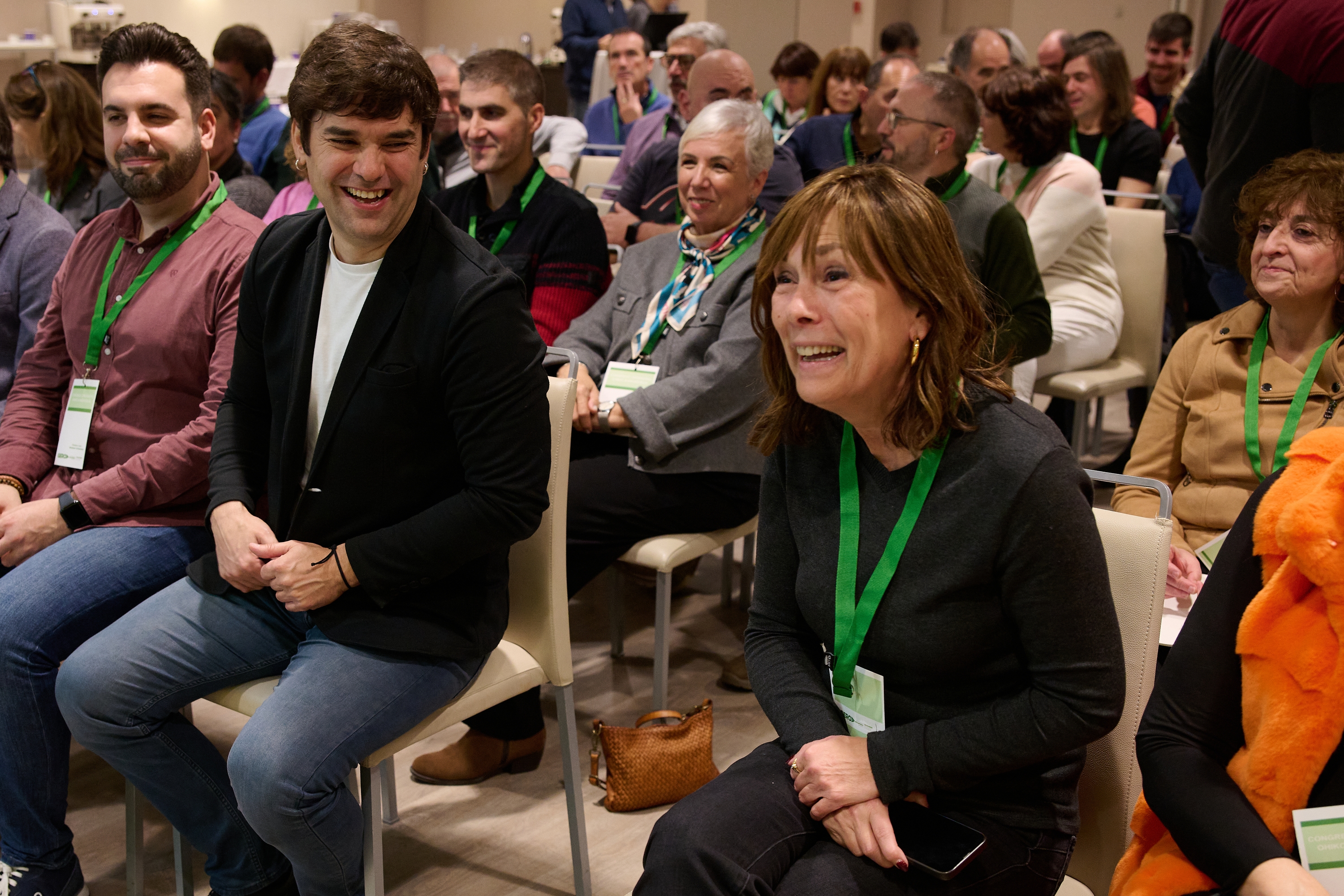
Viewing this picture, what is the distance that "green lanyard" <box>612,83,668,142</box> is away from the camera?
6.11 meters

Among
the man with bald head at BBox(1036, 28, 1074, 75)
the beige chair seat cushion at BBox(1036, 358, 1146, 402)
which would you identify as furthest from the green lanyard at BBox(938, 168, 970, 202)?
the man with bald head at BBox(1036, 28, 1074, 75)

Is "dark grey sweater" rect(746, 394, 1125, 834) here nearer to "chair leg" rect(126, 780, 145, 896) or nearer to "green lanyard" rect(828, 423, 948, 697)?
"green lanyard" rect(828, 423, 948, 697)

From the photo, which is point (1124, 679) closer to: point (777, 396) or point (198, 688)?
point (777, 396)

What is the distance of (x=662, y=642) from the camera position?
8.18 feet

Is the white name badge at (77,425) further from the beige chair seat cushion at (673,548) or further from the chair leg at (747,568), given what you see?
the chair leg at (747,568)

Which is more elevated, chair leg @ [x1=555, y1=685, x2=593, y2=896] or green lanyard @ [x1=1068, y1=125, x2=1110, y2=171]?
green lanyard @ [x1=1068, y1=125, x2=1110, y2=171]

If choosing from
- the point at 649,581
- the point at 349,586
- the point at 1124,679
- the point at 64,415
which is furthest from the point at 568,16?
the point at 1124,679

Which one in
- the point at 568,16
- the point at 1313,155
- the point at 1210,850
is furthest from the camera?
the point at 568,16

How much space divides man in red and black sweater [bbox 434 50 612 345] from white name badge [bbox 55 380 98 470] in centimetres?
102

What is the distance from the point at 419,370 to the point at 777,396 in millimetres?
533

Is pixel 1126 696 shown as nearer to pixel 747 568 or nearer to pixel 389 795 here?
pixel 389 795

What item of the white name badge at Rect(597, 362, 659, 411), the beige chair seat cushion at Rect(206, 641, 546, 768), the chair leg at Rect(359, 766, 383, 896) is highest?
the white name badge at Rect(597, 362, 659, 411)

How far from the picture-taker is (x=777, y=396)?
145 centimetres

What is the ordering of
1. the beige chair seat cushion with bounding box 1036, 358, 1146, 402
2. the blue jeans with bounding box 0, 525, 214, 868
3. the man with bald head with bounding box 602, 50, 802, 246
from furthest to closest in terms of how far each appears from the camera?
1. the man with bald head with bounding box 602, 50, 802, 246
2. the beige chair seat cushion with bounding box 1036, 358, 1146, 402
3. the blue jeans with bounding box 0, 525, 214, 868
